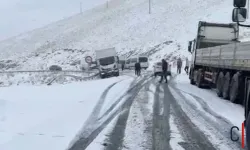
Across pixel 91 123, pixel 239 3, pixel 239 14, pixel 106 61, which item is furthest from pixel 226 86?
pixel 106 61

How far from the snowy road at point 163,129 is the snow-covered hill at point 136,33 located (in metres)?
49.7

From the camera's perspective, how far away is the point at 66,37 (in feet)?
349

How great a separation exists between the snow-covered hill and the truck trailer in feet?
129

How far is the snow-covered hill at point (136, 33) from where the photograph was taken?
238 feet


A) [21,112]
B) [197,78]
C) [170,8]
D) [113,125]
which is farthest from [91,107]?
[170,8]

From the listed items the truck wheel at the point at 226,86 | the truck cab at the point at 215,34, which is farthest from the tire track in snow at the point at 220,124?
the truck cab at the point at 215,34

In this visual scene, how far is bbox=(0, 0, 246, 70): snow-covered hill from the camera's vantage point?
72688 millimetres

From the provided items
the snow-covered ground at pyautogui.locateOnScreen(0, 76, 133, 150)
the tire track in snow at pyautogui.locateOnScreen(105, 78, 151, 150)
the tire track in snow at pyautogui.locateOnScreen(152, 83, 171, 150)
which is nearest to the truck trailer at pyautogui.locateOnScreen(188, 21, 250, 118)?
the tire track in snow at pyautogui.locateOnScreen(152, 83, 171, 150)

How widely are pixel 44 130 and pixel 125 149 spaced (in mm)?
2417

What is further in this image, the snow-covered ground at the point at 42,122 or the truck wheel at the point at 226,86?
the truck wheel at the point at 226,86

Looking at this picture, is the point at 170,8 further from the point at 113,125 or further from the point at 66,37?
the point at 113,125

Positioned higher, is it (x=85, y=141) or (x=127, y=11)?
(x=127, y=11)

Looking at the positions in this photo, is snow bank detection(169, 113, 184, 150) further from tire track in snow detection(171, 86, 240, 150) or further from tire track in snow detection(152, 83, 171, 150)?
tire track in snow detection(171, 86, 240, 150)

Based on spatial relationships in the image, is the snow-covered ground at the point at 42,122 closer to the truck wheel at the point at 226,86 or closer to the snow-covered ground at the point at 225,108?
the snow-covered ground at the point at 225,108
